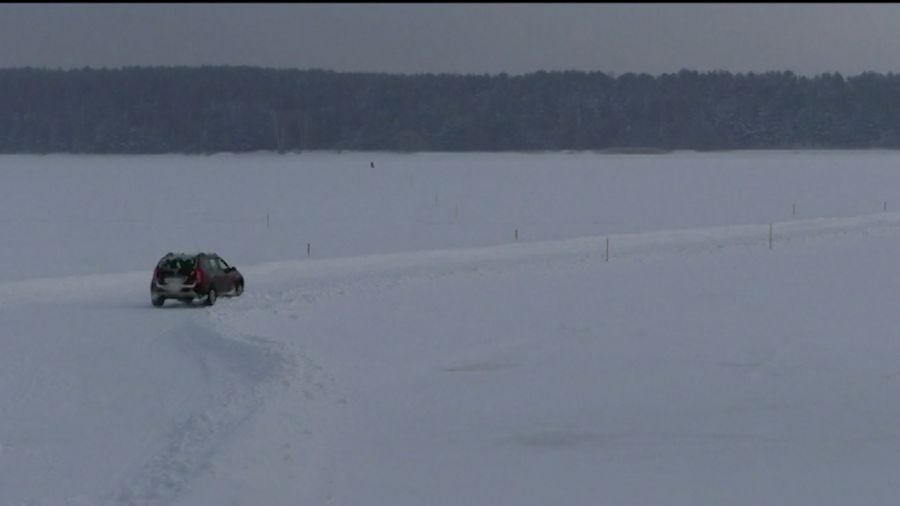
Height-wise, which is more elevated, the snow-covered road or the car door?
the car door

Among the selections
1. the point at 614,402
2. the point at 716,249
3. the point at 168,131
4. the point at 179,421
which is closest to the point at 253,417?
the point at 179,421

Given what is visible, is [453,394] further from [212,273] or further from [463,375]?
[212,273]

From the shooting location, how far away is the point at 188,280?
27.3 metres

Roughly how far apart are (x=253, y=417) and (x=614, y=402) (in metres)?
4.24

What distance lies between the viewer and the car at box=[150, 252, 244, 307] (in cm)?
2720

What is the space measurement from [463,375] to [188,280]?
32.8ft

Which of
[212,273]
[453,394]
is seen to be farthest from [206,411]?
[212,273]

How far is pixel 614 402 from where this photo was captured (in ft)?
54.4

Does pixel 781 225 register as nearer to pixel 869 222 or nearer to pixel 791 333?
pixel 869 222

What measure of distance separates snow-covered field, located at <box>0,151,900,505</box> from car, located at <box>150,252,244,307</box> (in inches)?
15.4

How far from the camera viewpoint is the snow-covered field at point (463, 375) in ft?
41.5

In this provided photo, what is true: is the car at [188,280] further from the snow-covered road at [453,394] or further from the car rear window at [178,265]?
the snow-covered road at [453,394]

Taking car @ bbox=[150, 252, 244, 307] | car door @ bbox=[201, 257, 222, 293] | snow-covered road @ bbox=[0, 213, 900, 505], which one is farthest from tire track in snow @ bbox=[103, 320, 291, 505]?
car door @ bbox=[201, 257, 222, 293]

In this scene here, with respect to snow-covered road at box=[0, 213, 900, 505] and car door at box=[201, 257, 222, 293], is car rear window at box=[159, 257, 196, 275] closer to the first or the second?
car door at box=[201, 257, 222, 293]
